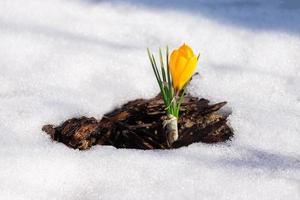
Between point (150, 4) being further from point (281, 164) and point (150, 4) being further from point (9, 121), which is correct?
point (281, 164)

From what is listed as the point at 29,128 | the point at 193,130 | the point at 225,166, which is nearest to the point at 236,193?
the point at 225,166

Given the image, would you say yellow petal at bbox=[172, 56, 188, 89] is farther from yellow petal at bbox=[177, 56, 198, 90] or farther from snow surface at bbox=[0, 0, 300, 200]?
snow surface at bbox=[0, 0, 300, 200]

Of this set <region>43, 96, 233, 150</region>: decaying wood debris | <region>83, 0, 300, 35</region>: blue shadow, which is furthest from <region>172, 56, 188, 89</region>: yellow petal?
<region>83, 0, 300, 35</region>: blue shadow

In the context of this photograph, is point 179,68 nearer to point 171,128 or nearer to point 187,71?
point 187,71

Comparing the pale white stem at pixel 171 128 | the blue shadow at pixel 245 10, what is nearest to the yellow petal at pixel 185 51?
the pale white stem at pixel 171 128

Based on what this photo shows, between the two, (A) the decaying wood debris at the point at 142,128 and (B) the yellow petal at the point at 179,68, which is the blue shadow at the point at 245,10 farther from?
(B) the yellow petal at the point at 179,68

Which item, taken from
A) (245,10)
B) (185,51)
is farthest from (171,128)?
(245,10)
